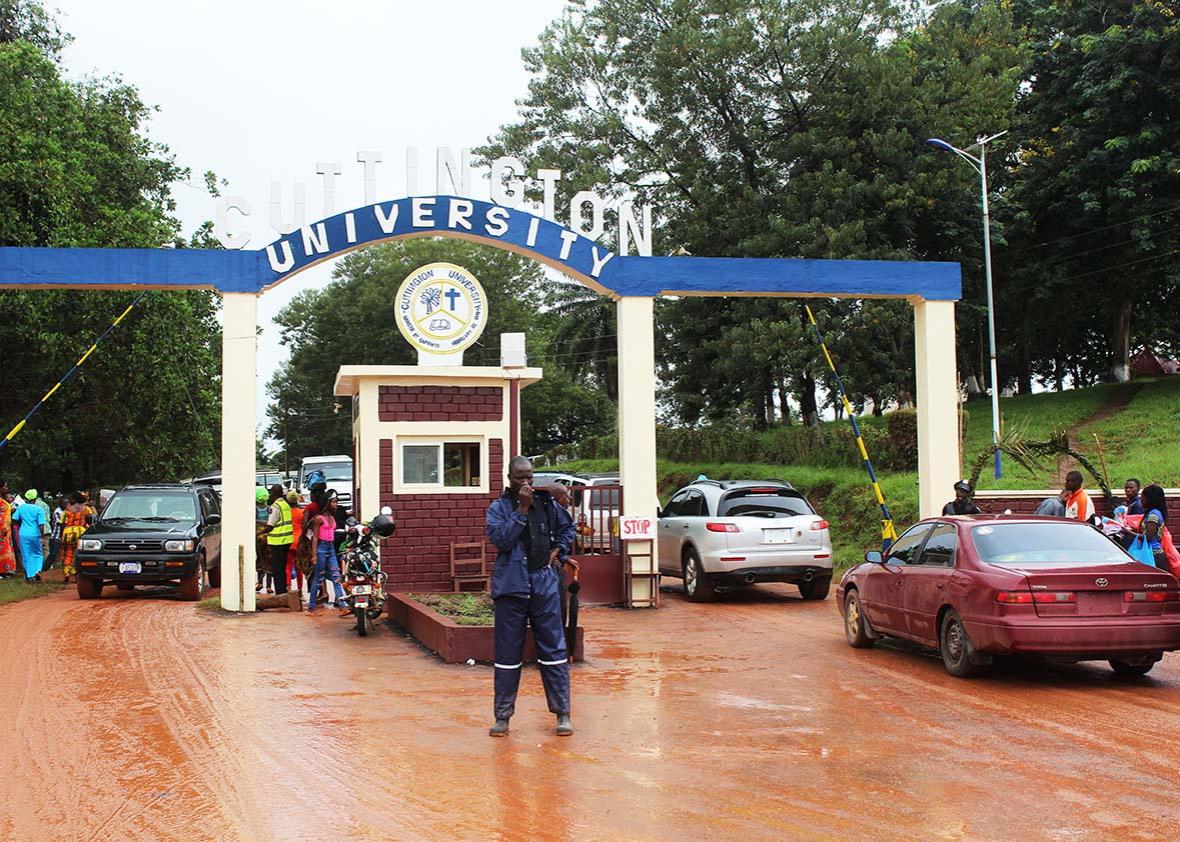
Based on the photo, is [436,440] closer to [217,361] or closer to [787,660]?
[787,660]

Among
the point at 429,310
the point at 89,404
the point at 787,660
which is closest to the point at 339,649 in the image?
the point at 787,660

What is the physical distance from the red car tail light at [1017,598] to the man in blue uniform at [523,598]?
12.6ft

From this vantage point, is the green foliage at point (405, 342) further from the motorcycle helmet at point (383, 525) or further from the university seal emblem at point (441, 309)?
the motorcycle helmet at point (383, 525)

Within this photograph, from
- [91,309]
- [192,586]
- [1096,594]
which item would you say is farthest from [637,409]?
[91,309]

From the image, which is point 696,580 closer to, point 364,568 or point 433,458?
point 433,458

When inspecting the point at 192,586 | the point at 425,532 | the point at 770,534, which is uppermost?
the point at 425,532

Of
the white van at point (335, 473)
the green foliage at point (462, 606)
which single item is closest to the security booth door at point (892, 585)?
the green foliage at point (462, 606)

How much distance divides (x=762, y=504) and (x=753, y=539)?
0.61m

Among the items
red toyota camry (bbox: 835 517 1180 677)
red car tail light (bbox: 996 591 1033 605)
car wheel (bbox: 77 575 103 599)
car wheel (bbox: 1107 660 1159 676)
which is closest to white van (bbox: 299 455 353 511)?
car wheel (bbox: 77 575 103 599)

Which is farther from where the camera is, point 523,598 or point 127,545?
point 127,545

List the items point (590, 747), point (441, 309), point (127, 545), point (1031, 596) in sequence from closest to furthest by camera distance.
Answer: point (590, 747) → point (1031, 596) → point (441, 309) → point (127, 545)

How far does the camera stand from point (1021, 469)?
27750 mm

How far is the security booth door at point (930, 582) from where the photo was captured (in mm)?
10625

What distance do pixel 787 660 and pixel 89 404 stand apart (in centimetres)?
2148
